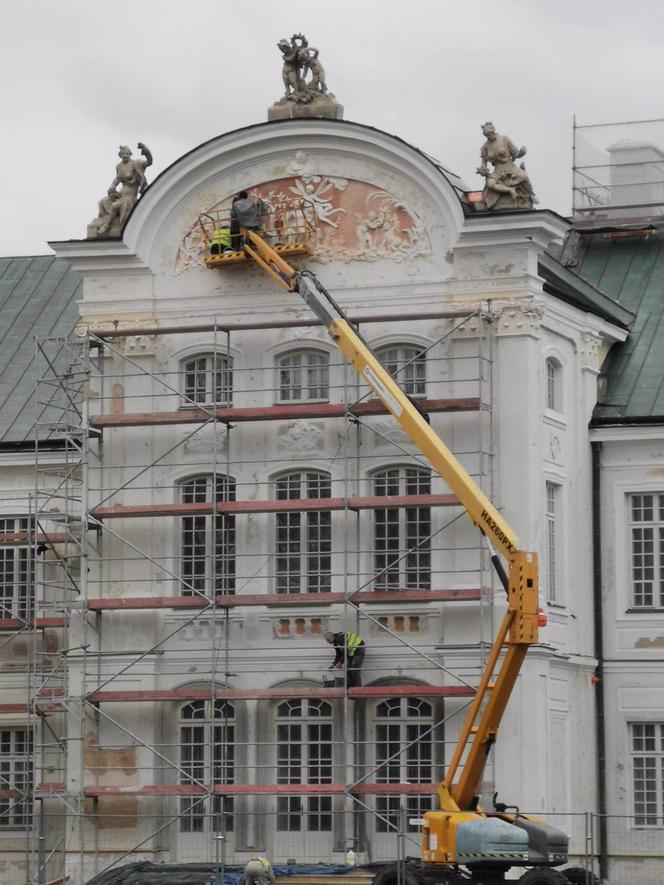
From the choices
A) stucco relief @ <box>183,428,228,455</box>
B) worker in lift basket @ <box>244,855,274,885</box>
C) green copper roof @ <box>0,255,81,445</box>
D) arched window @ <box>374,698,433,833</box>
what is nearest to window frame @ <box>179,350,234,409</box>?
stucco relief @ <box>183,428,228,455</box>

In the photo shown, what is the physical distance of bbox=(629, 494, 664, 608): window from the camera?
4562cm

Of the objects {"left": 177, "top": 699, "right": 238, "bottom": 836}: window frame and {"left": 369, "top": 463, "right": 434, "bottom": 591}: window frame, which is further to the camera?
{"left": 369, "top": 463, "right": 434, "bottom": 591}: window frame

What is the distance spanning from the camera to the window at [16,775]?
46.4 m

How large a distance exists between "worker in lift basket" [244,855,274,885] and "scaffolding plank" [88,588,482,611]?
514 cm

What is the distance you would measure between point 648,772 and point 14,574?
13.2 metres

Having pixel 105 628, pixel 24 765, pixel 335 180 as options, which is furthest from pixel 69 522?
pixel 335 180

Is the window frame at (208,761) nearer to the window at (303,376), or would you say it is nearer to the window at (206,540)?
the window at (206,540)

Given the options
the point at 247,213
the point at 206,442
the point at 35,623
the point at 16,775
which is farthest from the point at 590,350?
the point at 16,775

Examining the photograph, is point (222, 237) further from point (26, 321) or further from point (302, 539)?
point (26, 321)

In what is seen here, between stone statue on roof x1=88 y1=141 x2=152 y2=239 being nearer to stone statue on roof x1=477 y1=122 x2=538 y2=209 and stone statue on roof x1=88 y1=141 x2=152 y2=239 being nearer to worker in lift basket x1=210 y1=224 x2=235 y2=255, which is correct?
worker in lift basket x1=210 y1=224 x2=235 y2=255

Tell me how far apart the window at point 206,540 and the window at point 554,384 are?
6.21 m

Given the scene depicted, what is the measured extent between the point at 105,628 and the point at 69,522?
2225 millimetres

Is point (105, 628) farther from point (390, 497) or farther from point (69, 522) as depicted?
point (390, 497)

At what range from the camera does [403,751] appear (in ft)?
140
